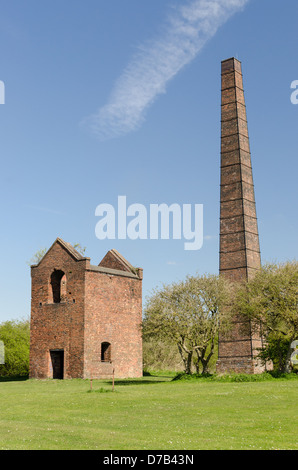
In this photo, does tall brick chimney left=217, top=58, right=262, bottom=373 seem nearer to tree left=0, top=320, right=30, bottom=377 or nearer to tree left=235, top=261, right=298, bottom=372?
tree left=235, top=261, right=298, bottom=372

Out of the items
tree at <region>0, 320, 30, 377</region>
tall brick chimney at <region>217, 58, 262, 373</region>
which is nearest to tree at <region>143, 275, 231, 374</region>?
tall brick chimney at <region>217, 58, 262, 373</region>

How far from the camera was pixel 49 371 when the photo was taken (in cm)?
3716

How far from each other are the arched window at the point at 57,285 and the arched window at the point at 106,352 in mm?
4470

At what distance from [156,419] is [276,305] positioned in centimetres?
1754

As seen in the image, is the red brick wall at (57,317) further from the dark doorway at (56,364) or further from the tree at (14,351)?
the tree at (14,351)

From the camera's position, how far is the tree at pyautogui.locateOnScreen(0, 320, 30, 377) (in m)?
46.8

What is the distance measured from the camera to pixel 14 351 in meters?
46.9

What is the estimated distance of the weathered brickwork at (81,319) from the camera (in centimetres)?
3575

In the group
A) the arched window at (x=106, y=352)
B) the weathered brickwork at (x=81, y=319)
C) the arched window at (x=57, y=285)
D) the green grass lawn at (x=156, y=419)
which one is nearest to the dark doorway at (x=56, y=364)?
the weathered brickwork at (x=81, y=319)

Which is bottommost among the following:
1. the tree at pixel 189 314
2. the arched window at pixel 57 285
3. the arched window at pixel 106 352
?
the arched window at pixel 106 352

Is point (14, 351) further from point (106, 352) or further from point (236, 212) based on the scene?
point (236, 212)

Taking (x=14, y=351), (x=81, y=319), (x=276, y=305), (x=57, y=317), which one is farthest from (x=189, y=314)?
(x=14, y=351)

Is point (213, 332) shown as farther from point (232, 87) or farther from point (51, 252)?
point (232, 87)

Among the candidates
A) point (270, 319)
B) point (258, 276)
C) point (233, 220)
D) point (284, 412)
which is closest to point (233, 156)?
point (233, 220)
